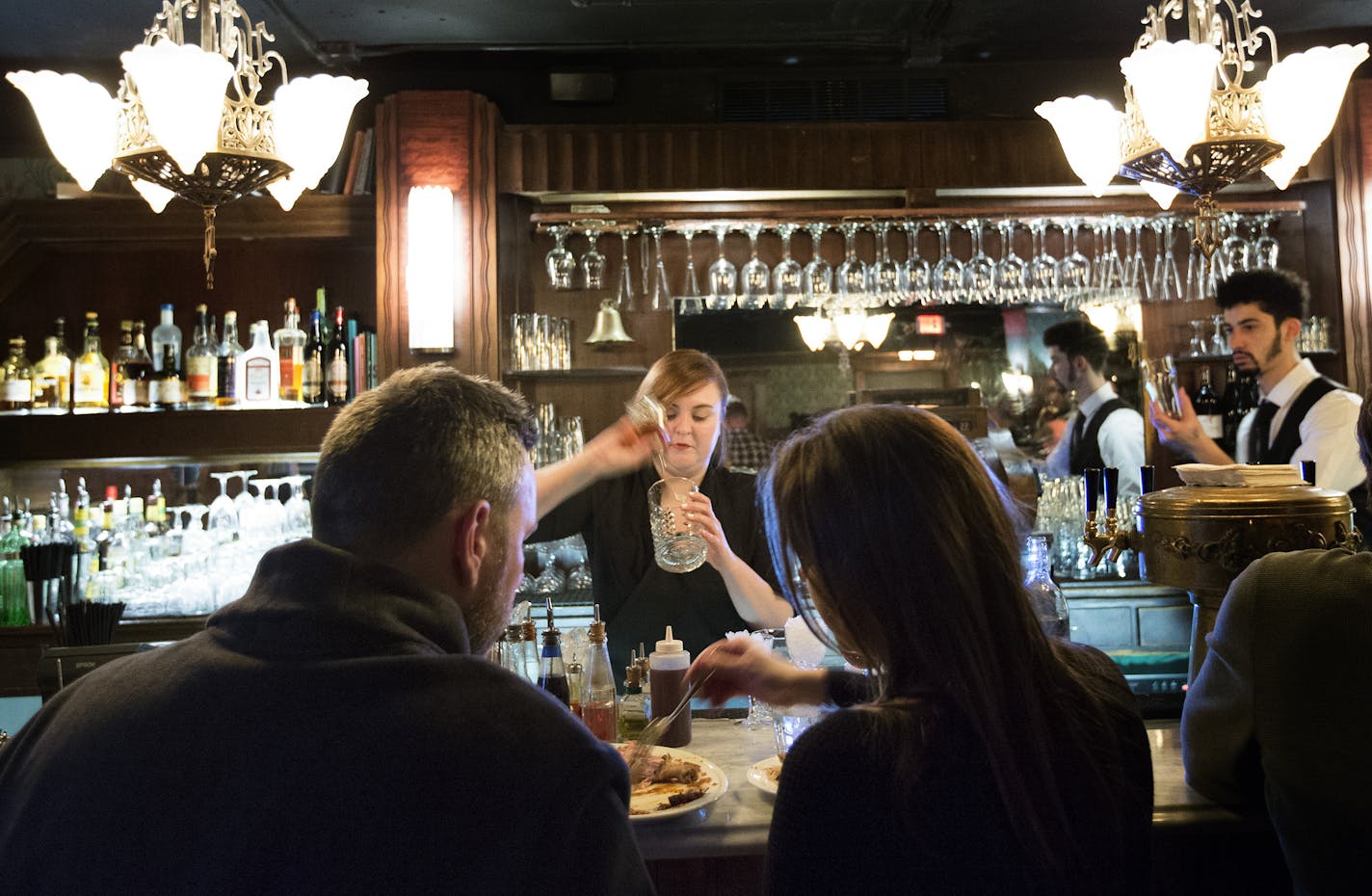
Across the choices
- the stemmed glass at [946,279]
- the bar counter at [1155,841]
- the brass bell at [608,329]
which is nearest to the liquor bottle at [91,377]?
the brass bell at [608,329]

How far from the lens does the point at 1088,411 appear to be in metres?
4.64

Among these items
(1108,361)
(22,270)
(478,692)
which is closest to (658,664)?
(478,692)

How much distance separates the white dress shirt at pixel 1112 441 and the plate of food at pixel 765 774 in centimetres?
323

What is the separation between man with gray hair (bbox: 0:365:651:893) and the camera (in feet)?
3.12

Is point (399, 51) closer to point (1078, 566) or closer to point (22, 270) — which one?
point (22, 270)

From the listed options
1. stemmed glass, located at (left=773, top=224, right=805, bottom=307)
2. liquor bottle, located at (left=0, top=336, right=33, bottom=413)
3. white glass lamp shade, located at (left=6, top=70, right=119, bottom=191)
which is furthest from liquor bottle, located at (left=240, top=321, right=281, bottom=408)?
stemmed glass, located at (left=773, top=224, right=805, bottom=307)

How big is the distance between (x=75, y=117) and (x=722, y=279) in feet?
7.43

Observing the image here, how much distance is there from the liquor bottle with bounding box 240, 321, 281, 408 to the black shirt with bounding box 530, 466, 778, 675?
1880 mm

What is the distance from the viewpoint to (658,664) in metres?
1.88

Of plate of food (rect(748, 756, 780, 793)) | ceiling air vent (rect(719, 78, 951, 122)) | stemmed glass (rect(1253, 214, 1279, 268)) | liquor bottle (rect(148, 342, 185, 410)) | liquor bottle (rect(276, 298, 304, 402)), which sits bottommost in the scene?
plate of food (rect(748, 756, 780, 793))

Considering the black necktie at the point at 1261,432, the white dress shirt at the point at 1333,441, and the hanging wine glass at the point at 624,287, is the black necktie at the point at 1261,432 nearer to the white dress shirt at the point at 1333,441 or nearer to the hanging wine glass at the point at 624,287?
the white dress shirt at the point at 1333,441

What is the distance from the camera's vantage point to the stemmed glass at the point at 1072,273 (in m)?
4.22

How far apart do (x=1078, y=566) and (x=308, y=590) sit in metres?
3.62

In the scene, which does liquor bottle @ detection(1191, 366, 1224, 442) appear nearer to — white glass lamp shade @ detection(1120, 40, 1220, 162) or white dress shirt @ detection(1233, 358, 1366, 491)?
white dress shirt @ detection(1233, 358, 1366, 491)
